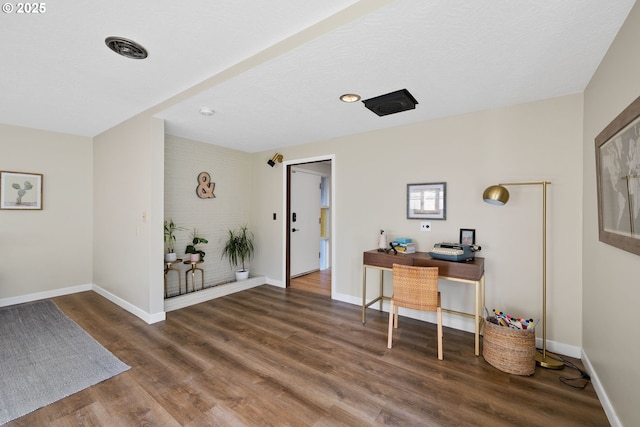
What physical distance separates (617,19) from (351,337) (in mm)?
2933

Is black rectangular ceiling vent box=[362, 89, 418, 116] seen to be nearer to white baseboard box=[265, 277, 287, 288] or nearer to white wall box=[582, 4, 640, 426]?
white wall box=[582, 4, 640, 426]

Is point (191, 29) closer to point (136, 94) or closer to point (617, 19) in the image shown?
point (136, 94)

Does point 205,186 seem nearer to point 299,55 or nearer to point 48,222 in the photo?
point 48,222

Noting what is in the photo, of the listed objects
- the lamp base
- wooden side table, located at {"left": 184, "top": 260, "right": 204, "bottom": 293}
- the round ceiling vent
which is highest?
the round ceiling vent

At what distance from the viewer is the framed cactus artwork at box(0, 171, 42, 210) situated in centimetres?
366

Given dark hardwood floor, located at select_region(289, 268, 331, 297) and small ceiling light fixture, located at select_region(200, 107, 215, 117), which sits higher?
small ceiling light fixture, located at select_region(200, 107, 215, 117)

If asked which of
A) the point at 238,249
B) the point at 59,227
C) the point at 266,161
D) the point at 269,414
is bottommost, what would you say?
the point at 269,414

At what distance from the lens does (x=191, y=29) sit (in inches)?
68.1

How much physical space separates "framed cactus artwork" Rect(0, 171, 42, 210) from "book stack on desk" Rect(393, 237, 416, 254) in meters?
4.82

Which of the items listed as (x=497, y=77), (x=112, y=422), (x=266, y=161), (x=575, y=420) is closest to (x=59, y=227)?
(x=266, y=161)

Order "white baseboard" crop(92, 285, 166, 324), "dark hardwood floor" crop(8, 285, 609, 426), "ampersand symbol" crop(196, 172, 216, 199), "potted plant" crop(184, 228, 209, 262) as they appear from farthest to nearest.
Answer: "ampersand symbol" crop(196, 172, 216, 199) < "potted plant" crop(184, 228, 209, 262) < "white baseboard" crop(92, 285, 166, 324) < "dark hardwood floor" crop(8, 285, 609, 426)

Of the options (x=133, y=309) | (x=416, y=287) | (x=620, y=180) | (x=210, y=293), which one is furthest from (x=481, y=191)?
(x=133, y=309)

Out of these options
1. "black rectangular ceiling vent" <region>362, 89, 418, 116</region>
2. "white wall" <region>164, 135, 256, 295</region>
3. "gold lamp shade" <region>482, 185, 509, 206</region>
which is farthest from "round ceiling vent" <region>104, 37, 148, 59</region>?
"gold lamp shade" <region>482, 185, 509, 206</region>

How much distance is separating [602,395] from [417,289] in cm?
130
